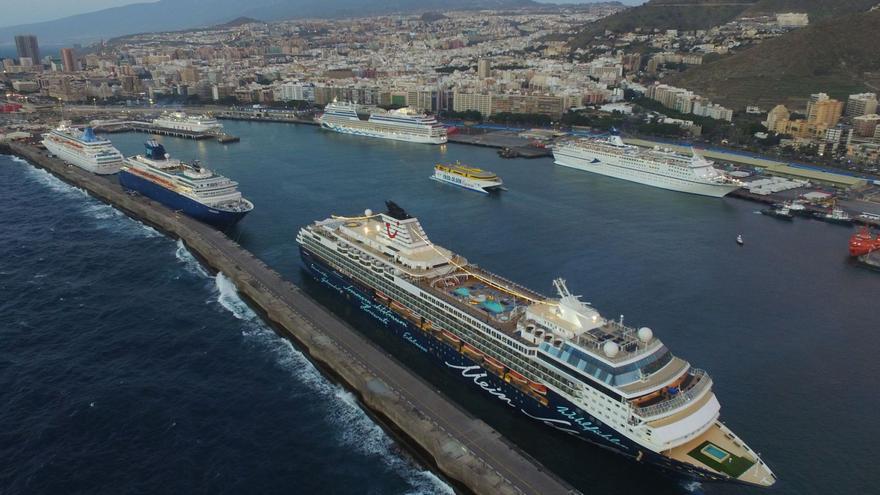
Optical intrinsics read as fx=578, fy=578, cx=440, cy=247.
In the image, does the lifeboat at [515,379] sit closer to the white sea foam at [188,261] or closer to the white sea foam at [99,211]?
the white sea foam at [188,261]

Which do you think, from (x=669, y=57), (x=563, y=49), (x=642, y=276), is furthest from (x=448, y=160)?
(x=563, y=49)

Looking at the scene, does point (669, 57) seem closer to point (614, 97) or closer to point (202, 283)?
point (614, 97)

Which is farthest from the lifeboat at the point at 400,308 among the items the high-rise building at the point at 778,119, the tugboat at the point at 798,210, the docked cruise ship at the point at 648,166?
the high-rise building at the point at 778,119

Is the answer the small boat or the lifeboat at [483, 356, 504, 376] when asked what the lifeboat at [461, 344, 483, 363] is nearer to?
the lifeboat at [483, 356, 504, 376]

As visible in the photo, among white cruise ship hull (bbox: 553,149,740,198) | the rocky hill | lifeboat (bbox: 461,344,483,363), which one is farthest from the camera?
the rocky hill

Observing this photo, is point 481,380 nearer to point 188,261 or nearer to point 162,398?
point 162,398

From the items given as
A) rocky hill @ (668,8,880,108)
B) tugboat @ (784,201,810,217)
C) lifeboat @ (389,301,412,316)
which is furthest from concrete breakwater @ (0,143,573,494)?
rocky hill @ (668,8,880,108)
